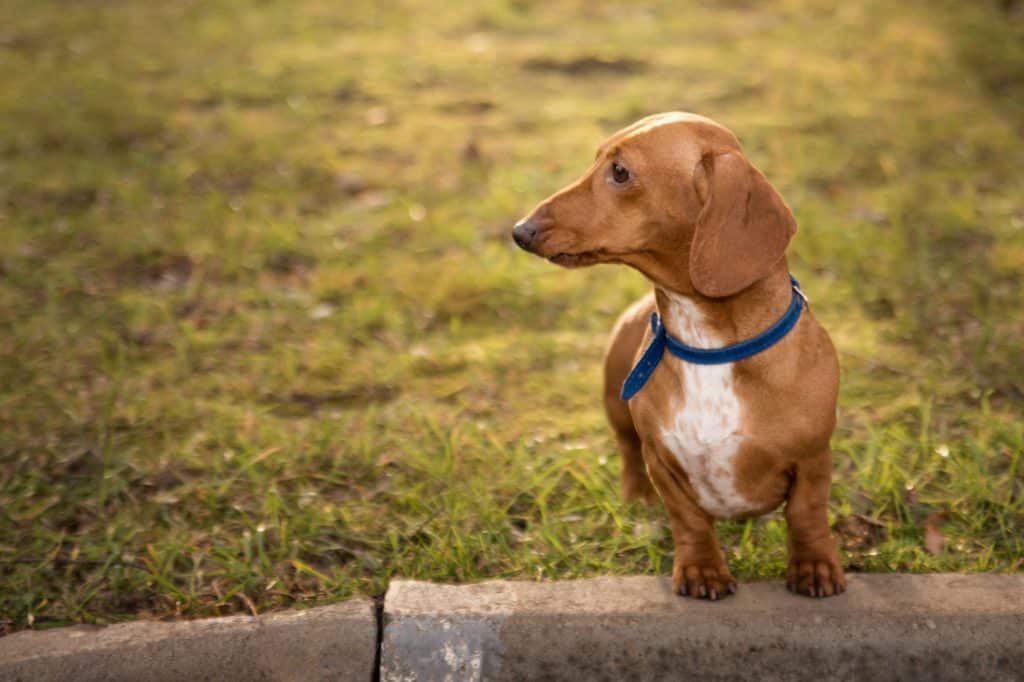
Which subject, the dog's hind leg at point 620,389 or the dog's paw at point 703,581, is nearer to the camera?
the dog's paw at point 703,581

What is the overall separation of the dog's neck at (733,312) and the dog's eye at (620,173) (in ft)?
0.92

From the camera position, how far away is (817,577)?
2613 millimetres

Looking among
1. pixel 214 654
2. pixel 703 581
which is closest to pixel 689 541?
pixel 703 581

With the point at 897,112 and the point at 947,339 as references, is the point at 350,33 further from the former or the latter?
the point at 947,339

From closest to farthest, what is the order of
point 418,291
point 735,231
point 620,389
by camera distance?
point 735,231 → point 620,389 → point 418,291

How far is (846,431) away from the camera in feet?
11.3

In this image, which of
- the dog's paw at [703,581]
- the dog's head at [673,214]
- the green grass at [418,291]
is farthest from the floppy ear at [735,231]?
the green grass at [418,291]

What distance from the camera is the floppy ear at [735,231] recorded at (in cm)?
241

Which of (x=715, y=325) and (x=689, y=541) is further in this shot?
(x=689, y=541)

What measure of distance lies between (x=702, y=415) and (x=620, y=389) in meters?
0.50

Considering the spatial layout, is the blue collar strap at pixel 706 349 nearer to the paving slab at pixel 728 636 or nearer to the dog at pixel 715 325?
the dog at pixel 715 325

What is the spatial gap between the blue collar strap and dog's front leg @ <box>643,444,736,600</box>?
182 millimetres

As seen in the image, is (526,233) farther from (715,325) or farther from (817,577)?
(817,577)

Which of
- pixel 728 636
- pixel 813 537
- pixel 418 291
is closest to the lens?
pixel 728 636
